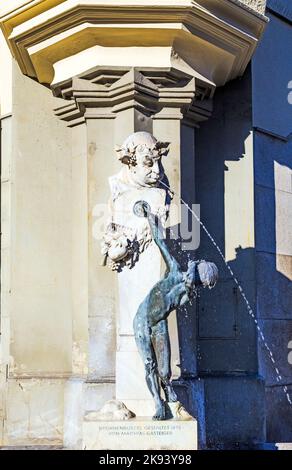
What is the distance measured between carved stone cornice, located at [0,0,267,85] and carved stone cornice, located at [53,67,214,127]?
0.32 ft

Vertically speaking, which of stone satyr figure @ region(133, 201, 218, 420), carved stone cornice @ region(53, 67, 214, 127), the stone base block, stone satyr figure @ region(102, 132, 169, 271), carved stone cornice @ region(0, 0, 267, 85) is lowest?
the stone base block

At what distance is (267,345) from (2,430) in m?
2.72

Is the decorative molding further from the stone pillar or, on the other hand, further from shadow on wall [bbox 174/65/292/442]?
the stone pillar

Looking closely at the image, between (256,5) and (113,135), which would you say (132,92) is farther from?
(256,5)

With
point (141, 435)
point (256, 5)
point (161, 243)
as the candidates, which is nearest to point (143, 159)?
point (161, 243)

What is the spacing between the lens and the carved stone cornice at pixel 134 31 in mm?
7406

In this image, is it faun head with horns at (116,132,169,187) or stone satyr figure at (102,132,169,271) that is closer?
stone satyr figure at (102,132,169,271)

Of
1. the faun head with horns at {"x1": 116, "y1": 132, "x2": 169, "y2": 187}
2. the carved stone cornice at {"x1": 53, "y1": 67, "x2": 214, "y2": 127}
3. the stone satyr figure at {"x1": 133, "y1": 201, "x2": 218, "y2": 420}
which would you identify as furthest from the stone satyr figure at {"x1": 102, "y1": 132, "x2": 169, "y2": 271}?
the carved stone cornice at {"x1": 53, "y1": 67, "x2": 214, "y2": 127}

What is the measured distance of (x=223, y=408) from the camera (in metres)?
8.19

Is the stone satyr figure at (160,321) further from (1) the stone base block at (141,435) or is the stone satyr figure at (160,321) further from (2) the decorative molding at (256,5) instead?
(2) the decorative molding at (256,5)

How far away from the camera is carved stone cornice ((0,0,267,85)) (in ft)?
24.3

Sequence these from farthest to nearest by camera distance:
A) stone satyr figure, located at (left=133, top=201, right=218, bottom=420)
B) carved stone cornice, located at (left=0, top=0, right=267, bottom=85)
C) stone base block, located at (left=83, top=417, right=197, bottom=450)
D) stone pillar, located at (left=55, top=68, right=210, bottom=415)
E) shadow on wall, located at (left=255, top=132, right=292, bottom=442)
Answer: shadow on wall, located at (left=255, top=132, right=292, bottom=442) < stone pillar, located at (left=55, top=68, right=210, bottom=415) < carved stone cornice, located at (left=0, top=0, right=267, bottom=85) < stone satyr figure, located at (left=133, top=201, right=218, bottom=420) < stone base block, located at (left=83, top=417, right=197, bottom=450)

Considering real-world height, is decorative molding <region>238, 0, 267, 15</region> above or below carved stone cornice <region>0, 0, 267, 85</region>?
above

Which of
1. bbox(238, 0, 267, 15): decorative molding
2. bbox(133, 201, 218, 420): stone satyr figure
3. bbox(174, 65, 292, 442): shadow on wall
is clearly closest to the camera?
bbox(133, 201, 218, 420): stone satyr figure
